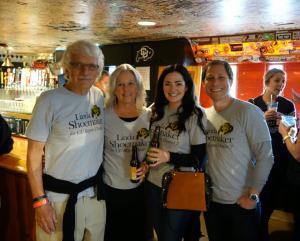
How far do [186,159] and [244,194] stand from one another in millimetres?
387

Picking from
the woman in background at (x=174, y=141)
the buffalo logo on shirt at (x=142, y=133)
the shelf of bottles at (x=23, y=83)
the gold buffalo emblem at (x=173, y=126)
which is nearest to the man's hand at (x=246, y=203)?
the woman in background at (x=174, y=141)

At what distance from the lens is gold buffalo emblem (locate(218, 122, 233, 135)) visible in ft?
5.65

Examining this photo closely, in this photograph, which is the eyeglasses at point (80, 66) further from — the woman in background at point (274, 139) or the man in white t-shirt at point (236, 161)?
the woman in background at point (274, 139)

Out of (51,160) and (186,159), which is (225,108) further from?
(51,160)

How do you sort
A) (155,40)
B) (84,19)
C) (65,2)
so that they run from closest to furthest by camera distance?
1. (65,2)
2. (84,19)
3. (155,40)

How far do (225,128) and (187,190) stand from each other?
41cm

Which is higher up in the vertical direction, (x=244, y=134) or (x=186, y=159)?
(x=244, y=134)

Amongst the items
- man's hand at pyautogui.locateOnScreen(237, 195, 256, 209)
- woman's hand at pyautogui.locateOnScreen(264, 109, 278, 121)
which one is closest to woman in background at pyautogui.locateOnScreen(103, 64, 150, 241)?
man's hand at pyautogui.locateOnScreen(237, 195, 256, 209)

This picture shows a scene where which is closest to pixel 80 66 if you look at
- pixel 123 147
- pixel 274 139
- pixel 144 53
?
pixel 123 147

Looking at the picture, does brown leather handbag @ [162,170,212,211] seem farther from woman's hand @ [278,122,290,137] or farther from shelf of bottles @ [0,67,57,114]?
shelf of bottles @ [0,67,57,114]

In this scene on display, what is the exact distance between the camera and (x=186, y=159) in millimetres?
1723

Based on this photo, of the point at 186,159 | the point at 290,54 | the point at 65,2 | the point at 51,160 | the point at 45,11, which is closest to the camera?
the point at 51,160

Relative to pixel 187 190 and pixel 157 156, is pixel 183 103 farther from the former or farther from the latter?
pixel 187 190

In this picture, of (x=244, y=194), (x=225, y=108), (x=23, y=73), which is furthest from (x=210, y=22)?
(x=23, y=73)
